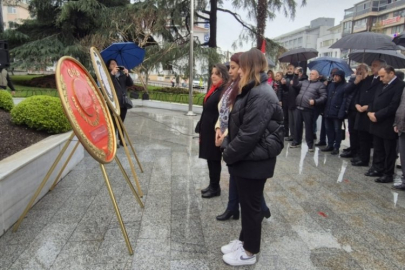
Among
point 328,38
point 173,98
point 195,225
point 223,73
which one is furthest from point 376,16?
point 195,225

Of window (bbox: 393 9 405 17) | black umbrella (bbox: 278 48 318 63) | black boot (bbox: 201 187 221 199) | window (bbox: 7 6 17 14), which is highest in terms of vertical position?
window (bbox: 7 6 17 14)

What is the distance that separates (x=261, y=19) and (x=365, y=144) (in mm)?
9192

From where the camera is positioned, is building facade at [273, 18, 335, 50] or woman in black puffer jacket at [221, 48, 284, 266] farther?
building facade at [273, 18, 335, 50]

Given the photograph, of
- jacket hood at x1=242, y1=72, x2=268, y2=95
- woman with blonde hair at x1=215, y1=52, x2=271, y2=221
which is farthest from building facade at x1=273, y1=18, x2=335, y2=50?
jacket hood at x1=242, y1=72, x2=268, y2=95

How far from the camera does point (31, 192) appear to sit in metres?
3.58

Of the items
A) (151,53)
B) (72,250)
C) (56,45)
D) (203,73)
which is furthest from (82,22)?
(72,250)

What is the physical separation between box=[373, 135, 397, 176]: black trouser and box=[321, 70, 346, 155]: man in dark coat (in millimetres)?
1243

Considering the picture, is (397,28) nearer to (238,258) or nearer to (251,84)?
(251,84)

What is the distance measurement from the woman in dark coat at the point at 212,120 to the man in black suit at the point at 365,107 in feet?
9.27

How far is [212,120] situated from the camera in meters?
3.71

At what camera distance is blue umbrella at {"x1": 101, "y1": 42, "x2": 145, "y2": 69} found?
17.0ft

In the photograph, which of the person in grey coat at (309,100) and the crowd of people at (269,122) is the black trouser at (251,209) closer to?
the crowd of people at (269,122)

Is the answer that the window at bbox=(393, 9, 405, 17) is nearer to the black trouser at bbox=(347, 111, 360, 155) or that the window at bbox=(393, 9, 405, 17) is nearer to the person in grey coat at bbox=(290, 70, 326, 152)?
the person in grey coat at bbox=(290, 70, 326, 152)

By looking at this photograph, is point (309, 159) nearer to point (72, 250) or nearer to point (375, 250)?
point (375, 250)
